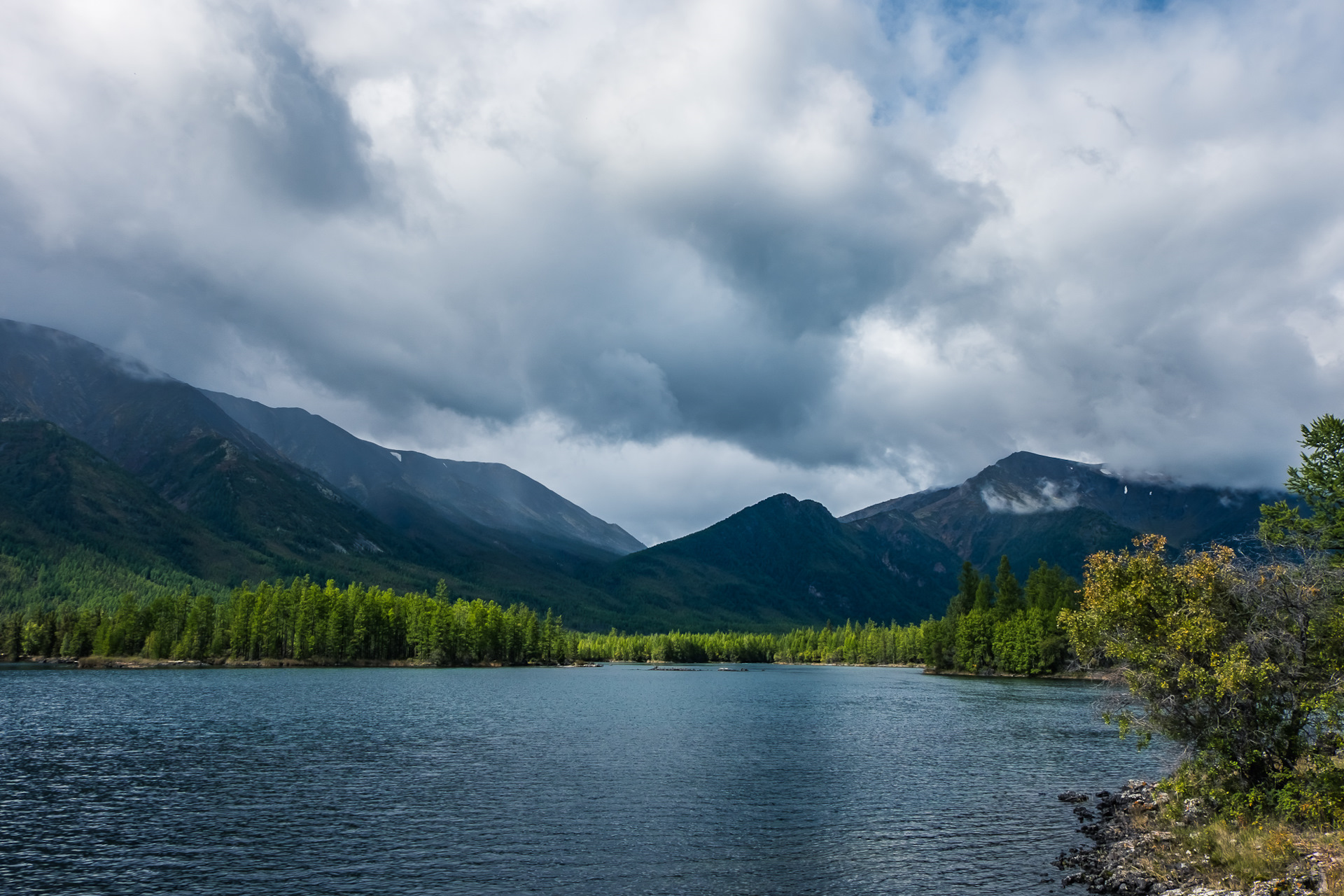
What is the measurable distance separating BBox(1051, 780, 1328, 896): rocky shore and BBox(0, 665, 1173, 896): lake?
1.73 m

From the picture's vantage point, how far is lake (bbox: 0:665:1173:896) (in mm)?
36062

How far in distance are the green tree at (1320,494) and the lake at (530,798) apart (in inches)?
843

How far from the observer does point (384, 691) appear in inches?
5221

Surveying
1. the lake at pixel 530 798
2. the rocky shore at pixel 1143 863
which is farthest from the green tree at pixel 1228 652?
the lake at pixel 530 798

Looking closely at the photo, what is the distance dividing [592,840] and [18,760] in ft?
169

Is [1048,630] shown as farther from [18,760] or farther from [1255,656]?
[18,760]

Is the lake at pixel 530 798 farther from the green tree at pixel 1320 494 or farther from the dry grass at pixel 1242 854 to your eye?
the green tree at pixel 1320 494

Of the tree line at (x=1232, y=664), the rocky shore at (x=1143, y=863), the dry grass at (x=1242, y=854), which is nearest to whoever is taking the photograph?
the rocky shore at (x=1143, y=863)

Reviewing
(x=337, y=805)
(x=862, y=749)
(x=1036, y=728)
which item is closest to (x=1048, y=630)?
(x=1036, y=728)

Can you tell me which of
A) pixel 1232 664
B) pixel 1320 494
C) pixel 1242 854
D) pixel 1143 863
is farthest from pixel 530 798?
pixel 1320 494

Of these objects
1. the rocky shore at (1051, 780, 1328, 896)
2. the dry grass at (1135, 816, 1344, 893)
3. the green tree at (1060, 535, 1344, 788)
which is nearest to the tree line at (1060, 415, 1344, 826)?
the green tree at (1060, 535, 1344, 788)

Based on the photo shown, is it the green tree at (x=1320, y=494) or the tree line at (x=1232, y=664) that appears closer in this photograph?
the tree line at (x=1232, y=664)

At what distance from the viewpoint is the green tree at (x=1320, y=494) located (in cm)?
6150

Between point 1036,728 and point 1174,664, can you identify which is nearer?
point 1174,664
